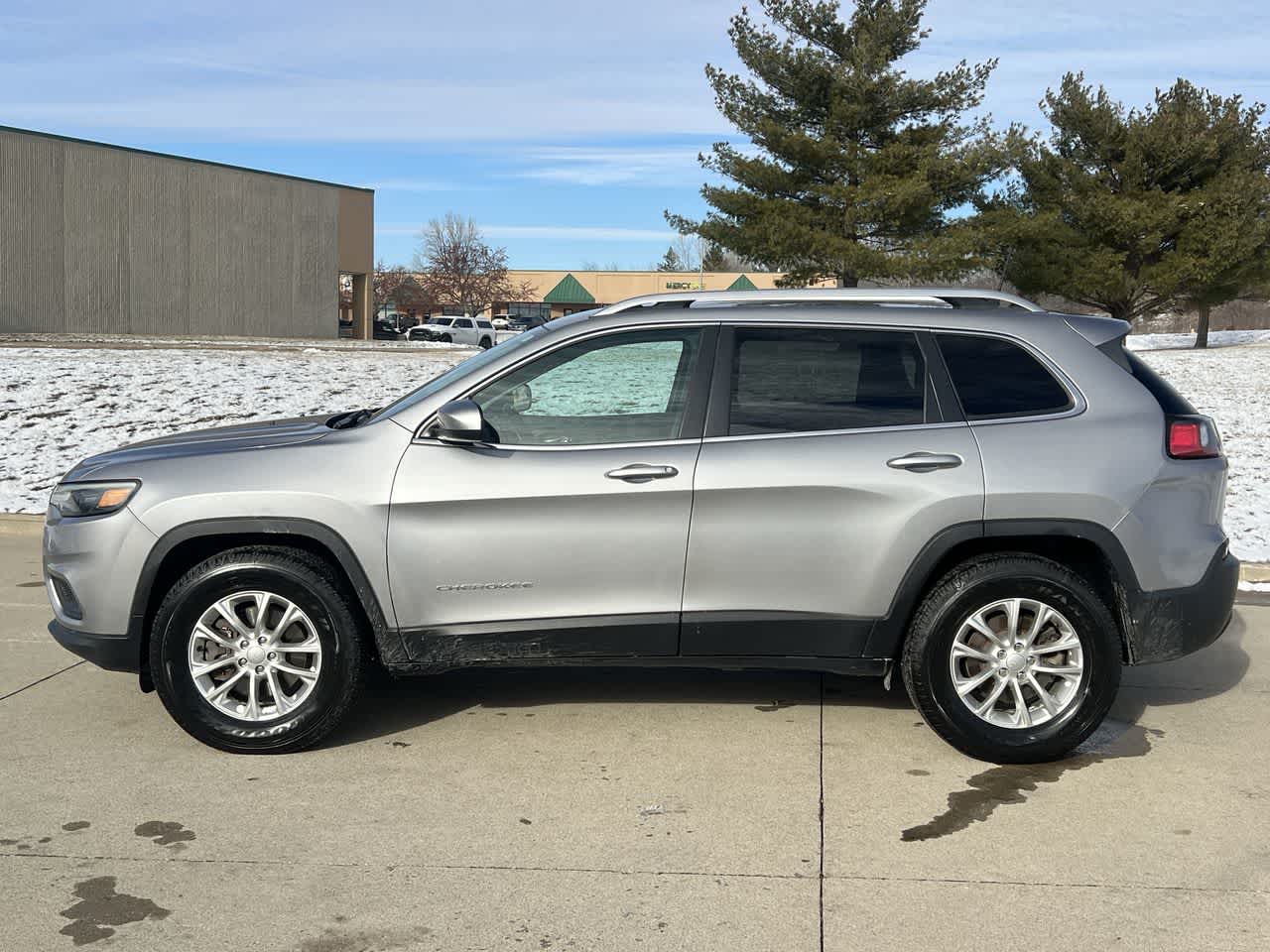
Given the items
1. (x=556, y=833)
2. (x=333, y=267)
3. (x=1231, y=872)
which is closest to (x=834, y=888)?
(x=556, y=833)

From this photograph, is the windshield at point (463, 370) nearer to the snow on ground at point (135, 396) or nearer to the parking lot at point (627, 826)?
the parking lot at point (627, 826)

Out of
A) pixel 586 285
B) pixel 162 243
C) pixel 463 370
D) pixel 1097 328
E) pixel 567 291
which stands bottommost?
pixel 463 370

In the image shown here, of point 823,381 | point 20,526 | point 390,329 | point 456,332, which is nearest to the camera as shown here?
point 823,381

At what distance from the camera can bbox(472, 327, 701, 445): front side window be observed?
5.18 meters

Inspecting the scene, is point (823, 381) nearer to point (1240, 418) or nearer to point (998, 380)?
point (998, 380)

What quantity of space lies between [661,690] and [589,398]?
166 cm

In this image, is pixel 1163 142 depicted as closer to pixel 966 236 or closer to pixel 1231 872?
pixel 966 236

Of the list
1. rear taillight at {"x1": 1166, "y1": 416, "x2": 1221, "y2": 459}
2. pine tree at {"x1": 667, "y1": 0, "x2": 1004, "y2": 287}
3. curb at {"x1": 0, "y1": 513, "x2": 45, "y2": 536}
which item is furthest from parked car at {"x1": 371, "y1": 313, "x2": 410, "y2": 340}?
rear taillight at {"x1": 1166, "y1": 416, "x2": 1221, "y2": 459}

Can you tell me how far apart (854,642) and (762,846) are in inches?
43.9

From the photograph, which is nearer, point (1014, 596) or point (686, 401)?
point (1014, 596)

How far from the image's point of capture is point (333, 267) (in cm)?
5509

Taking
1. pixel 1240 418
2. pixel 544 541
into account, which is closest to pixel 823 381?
pixel 544 541

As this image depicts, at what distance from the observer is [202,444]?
5344 mm

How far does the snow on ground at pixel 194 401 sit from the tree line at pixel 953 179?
11.6 metres
